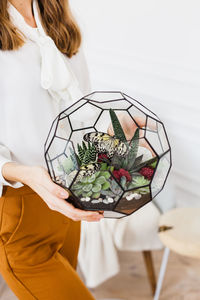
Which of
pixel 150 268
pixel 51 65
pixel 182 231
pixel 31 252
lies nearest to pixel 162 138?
pixel 51 65

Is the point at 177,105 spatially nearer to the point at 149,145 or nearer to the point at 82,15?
the point at 82,15

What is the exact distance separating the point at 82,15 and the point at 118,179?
180cm

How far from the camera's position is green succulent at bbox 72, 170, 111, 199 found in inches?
28.7

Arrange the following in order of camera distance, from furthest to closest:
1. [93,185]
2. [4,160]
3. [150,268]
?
[150,268]
[4,160]
[93,185]

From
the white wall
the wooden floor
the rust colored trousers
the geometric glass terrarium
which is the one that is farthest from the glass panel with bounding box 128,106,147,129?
the wooden floor

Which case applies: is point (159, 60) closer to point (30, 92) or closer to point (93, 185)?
point (30, 92)

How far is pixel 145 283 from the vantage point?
2.00 m

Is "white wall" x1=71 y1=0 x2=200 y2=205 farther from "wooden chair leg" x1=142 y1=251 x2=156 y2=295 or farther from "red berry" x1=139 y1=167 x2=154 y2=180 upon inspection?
"red berry" x1=139 y1=167 x2=154 y2=180

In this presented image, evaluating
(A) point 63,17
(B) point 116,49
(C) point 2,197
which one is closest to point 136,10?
(B) point 116,49

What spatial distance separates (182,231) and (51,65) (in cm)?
92

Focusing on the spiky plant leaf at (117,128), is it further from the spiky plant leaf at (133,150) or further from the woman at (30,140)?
the woman at (30,140)

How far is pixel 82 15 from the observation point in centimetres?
231

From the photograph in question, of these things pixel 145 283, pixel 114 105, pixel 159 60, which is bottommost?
pixel 145 283

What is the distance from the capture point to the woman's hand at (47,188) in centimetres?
80
